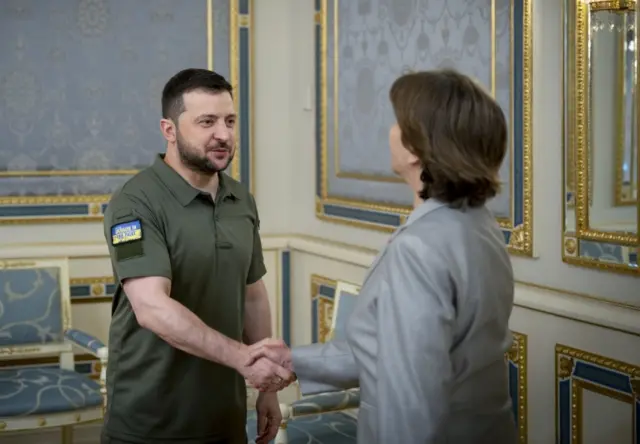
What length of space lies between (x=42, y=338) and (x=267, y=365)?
209 cm

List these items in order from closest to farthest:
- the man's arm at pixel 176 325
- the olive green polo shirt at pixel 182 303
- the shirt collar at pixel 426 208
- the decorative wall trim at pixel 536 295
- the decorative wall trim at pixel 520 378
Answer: the shirt collar at pixel 426 208 < the man's arm at pixel 176 325 < the olive green polo shirt at pixel 182 303 < the decorative wall trim at pixel 536 295 < the decorative wall trim at pixel 520 378

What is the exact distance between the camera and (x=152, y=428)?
2.63 m

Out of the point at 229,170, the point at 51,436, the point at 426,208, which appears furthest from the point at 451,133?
the point at 51,436

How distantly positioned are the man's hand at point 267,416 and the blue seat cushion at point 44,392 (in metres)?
1.23

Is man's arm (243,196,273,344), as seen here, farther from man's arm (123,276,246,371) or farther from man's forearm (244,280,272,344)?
man's arm (123,276,246,371)

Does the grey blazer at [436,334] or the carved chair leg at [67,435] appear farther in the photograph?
the carved chair leg at [67,435]

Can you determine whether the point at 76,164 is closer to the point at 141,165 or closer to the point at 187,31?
the point at 141,165

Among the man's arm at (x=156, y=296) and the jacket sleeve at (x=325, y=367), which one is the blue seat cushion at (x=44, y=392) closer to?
the man's arm at (x=156, y=296)

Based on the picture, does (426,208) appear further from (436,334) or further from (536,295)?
(536,295)

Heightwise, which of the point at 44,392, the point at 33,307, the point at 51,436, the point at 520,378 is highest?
the point at 33,307

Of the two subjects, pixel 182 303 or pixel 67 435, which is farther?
pixel 67 435

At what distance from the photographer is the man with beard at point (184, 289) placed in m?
2.54

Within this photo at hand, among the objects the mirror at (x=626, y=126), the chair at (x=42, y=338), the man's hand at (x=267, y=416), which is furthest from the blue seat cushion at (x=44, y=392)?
the mirror at (x=626, y=126)

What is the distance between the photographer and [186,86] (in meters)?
2.79
